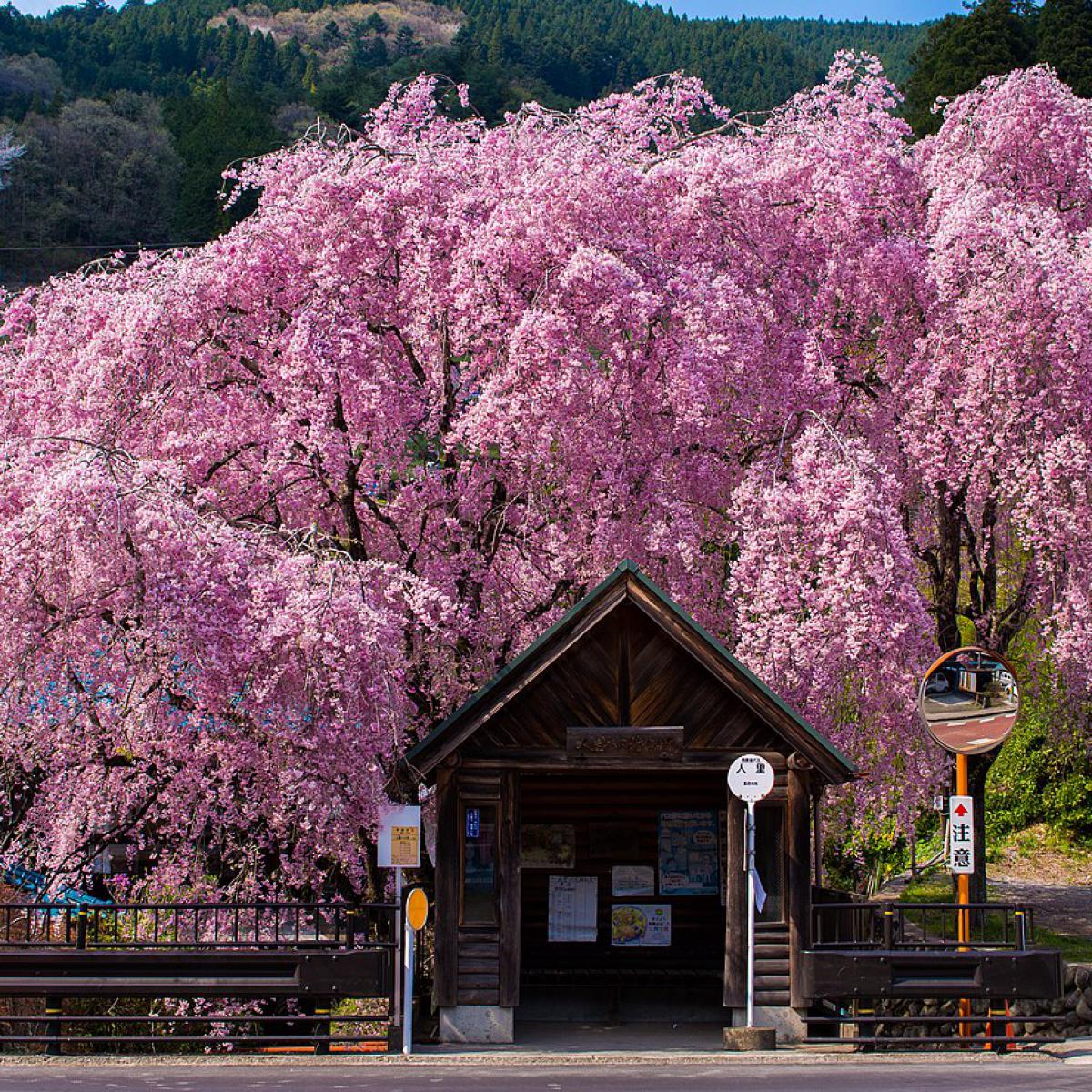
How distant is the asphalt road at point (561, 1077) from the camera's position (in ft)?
45.8

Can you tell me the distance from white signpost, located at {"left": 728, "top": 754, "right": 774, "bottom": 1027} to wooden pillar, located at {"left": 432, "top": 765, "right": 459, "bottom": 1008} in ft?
10.1

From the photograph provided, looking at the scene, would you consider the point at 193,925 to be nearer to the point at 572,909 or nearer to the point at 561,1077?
the point at 572,909

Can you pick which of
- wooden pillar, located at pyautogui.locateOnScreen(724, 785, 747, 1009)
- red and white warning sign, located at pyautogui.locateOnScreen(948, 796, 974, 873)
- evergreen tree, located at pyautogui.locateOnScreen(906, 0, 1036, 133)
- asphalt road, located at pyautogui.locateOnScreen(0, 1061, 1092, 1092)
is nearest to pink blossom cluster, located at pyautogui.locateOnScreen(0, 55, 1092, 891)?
red and white warning sign, located at pyautogui.locateOnScreen(948, 796, 974, 873)

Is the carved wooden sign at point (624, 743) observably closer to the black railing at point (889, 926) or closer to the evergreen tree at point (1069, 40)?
the black railing at point (889, 926)

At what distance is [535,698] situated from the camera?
17531mm

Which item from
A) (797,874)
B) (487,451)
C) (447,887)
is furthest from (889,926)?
(487,451)

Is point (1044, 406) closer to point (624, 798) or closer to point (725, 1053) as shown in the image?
point (624, 798)

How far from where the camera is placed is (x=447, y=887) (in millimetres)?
17484

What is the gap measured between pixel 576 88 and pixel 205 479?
5890 inches

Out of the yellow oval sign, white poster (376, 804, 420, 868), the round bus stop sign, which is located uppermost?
the round bus stop sign

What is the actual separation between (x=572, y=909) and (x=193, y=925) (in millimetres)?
4786

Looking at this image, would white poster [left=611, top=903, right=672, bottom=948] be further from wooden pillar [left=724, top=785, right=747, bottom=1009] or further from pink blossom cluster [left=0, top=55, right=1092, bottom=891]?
pink blossom cluster [left=0, top=55, right=1092, bottom=891]

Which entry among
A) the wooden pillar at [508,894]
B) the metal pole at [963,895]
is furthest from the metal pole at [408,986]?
the metal pole at [963,895]

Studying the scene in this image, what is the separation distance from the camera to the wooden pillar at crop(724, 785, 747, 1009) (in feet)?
57.5
